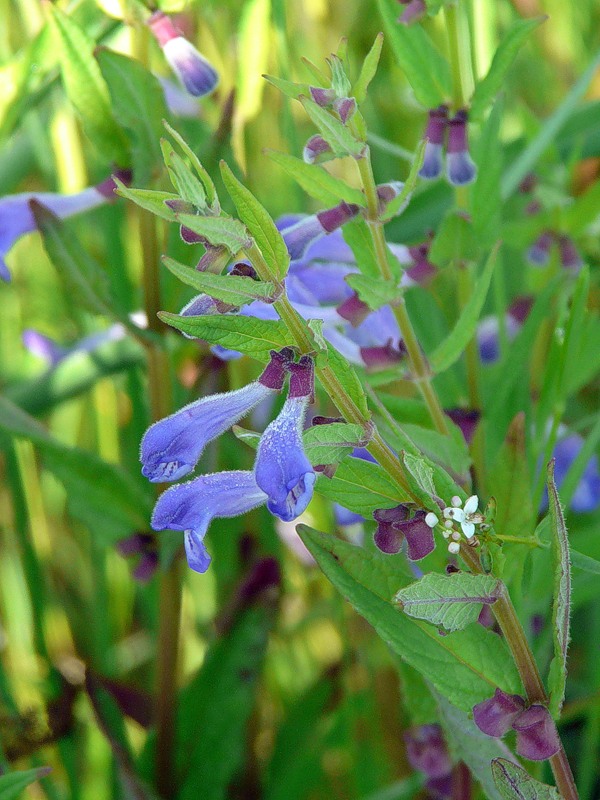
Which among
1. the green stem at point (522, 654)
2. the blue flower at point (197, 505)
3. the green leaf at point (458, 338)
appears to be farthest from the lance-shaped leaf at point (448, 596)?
the green leaf at point (458, 338)

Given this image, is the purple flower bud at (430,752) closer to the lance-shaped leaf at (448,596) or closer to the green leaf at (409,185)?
the lance-shaped leaf at (448,596)

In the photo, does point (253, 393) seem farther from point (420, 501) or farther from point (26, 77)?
point (26, 77)

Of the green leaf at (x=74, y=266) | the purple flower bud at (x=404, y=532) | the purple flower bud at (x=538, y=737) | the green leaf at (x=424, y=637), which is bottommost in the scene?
the purple flower bud at (x=538, y=737)

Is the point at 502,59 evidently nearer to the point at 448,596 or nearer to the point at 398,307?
the point at 398,307

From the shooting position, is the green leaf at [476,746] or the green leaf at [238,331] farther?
the green leaf at [476,746]

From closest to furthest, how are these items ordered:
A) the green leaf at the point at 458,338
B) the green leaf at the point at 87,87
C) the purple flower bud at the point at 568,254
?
the green leaf at the point at 458,338 < the green leaf at the point at 87,87 < the purple flower bud at the point at 568,254

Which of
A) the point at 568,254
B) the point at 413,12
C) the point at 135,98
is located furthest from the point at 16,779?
the point at 568,254

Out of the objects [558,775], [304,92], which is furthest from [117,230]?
[558,775]

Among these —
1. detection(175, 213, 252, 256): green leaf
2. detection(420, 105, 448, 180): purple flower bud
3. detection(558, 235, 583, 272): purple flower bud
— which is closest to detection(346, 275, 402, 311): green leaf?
detection(175, 213, 252, 256): green leaf
